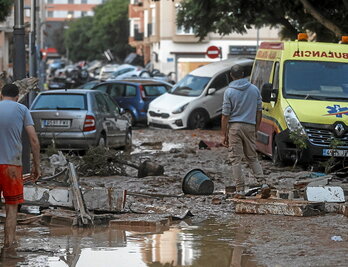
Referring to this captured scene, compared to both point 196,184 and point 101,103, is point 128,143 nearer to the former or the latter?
point 101,103

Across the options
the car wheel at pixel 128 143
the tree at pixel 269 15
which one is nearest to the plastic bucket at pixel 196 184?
the car wheel at pixel 128 143

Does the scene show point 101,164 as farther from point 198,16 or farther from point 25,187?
point 198,16

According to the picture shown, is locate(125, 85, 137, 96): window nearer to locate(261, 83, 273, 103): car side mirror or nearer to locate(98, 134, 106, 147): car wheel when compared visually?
locate(98, 134, 106, 147): car wheel

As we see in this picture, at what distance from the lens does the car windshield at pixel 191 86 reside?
104 ft

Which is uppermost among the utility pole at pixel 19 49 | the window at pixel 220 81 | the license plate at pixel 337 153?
the utility pole at pixel 19 49

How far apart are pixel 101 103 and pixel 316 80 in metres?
5.93

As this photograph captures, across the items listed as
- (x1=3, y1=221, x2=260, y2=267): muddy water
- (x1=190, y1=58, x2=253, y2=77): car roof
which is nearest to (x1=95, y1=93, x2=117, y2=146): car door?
(x1=190, y1=58, x2=253, y2=77): car roof

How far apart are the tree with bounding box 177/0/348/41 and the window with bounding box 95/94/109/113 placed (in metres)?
7.91

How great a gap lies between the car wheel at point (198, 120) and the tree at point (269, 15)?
4.04 meters

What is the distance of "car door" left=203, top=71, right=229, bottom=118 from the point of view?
31.6m

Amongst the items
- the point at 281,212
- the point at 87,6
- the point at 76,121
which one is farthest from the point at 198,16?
the point at 87,6

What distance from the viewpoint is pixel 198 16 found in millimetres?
37438

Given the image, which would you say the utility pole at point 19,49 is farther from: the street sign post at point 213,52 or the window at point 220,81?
the street sign post at point 213,52

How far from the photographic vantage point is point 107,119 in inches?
888
